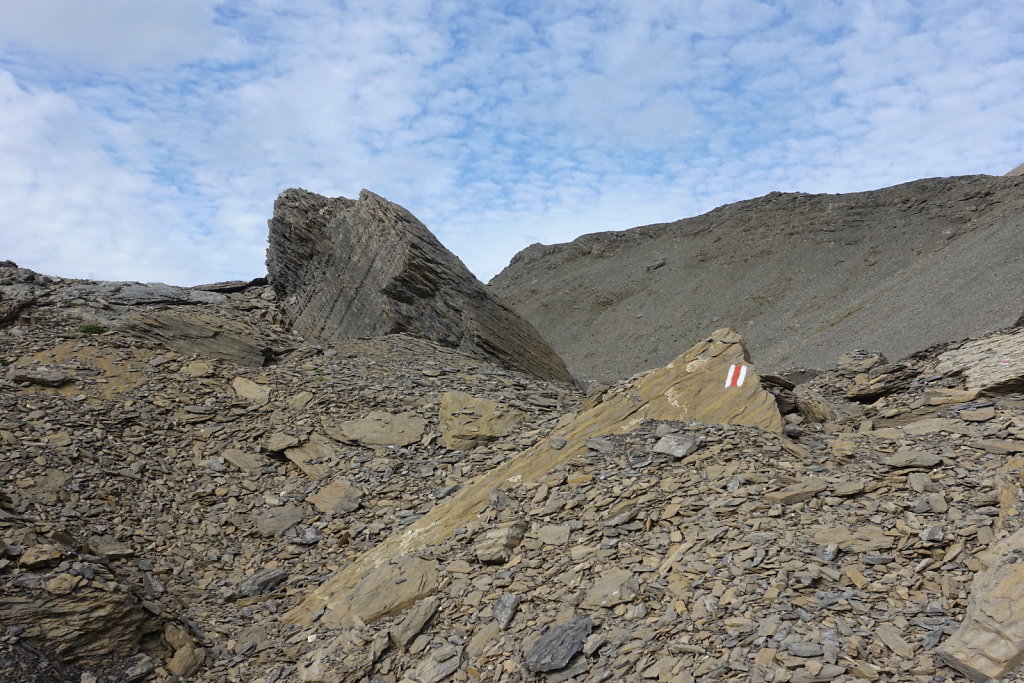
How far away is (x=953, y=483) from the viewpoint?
22.6 ft

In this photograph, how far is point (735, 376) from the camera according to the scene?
32.0 ft

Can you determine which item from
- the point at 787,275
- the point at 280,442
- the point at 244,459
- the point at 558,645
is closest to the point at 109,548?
the point at 244,459

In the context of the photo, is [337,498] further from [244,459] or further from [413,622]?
[413,622]

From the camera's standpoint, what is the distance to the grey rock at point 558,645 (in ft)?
19.5

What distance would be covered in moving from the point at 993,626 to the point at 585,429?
18.0ft

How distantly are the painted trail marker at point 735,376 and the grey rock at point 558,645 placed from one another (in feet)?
14.5

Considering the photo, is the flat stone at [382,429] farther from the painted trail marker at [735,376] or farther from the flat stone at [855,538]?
the flat stone at [855,538]

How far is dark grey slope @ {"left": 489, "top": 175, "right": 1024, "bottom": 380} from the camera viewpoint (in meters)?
30.1

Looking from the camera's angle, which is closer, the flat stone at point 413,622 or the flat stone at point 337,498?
the flat stone at point 413,622

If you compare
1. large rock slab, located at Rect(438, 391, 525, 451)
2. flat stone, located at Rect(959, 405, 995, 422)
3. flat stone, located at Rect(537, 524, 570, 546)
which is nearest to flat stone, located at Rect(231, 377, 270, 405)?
large rock slab, located at Rect(438, 391, 525, 451)

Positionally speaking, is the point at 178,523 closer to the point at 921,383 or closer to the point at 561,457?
the point at 561,457

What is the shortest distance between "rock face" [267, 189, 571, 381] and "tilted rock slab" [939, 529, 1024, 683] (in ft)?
38.2

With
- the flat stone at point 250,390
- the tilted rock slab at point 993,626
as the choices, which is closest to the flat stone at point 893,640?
the tilted rock slab at point 993,626

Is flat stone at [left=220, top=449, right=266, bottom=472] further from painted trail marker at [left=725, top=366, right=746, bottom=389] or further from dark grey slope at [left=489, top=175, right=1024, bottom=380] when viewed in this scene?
dark grey slope at [left=489, top=175, right=1024, bottom=380]
